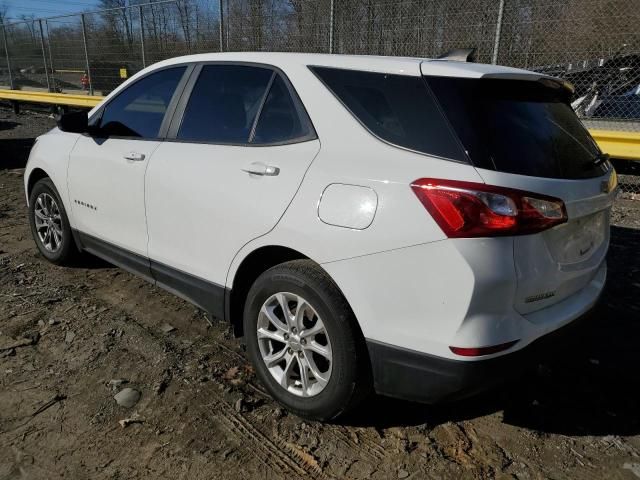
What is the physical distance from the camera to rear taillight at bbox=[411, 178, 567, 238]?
→ 1967 mm

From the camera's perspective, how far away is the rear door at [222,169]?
8.37 ft

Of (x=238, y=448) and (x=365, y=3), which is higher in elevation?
(x=365, y=3)

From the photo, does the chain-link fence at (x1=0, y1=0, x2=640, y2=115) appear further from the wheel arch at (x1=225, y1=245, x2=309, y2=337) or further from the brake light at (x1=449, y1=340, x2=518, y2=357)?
the brake light at (x1=449, y1=340, x2=518, y2=357)

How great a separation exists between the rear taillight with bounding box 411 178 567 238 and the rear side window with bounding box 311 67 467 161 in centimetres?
15

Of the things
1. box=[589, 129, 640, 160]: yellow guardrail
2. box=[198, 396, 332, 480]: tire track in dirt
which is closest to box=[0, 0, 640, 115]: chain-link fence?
box=[589, 129, 640, 160]: yellow guardrail

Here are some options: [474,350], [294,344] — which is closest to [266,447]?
[294,344]

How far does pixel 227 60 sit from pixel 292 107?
75 cm

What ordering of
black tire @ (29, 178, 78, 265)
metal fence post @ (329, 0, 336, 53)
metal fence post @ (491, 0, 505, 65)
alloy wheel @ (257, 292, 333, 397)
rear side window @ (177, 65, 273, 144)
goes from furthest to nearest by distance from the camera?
metal fence post @ (329, 0, 336, 53) → metal fence post @ (491, 0, 505, 65) → black tire @ (29, 178, 78, 265) → rear side window @ (177, 65, 273, 144) → alloy wheel @ (257, 292, 333, 397)

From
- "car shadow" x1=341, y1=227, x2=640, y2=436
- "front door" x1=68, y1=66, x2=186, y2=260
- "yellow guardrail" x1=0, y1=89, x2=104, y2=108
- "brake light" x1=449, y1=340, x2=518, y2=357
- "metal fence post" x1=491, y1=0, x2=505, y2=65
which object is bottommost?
"car shadow" x1=341, y1=227, x2=640, y2=436

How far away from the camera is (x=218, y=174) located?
2.79m

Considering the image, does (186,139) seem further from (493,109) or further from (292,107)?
(493,109)

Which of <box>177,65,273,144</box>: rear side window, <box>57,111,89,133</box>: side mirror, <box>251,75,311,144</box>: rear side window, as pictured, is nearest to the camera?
<box>251,75,311,144</box>: rear side window

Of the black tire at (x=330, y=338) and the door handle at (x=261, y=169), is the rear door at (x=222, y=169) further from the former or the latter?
the black tire at (x=330, y=338)

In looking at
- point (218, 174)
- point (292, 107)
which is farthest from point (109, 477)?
point (292, 107)
